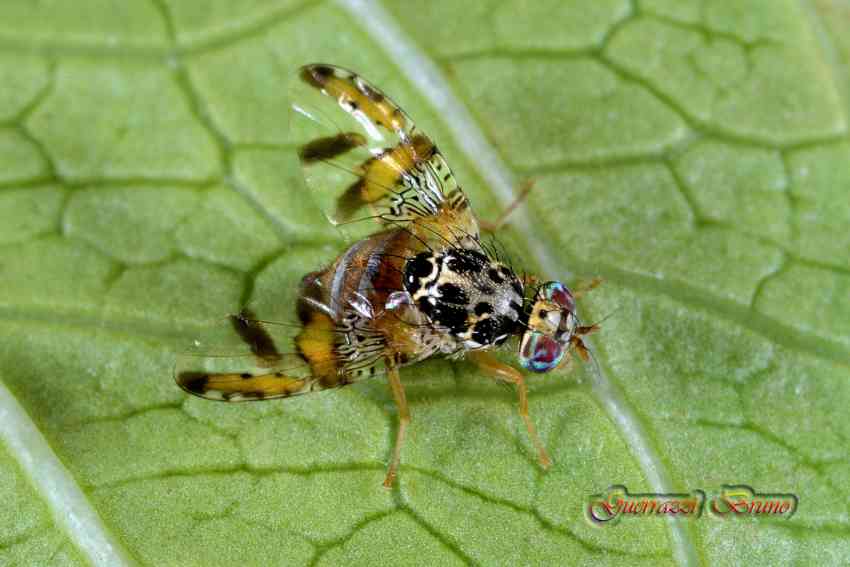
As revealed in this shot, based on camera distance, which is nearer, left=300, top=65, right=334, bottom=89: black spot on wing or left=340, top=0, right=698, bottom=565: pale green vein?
left=340, top=0, right=698, bottom=565: pale green vein

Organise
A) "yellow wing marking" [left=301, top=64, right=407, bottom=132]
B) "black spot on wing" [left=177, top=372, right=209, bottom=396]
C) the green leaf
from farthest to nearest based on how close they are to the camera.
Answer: "yellow wing marking" [left=301, top=64, right=407, bottom=132] → the green leaf → "black spot on wing" [left=177, top=372, right=209, bottom=396]

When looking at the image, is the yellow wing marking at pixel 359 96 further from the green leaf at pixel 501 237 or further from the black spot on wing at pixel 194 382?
the black spot on wing at pixel 194 382

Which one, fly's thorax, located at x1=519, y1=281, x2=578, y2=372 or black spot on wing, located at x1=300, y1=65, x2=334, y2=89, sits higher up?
black spot on wing, located at x1=300, y1=65, x2=334, y2=89

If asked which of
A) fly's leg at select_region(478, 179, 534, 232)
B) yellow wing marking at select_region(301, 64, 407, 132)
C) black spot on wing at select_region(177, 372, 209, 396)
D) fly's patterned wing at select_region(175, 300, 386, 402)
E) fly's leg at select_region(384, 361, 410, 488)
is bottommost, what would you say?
fly's leg at select_region(384, 361, 410, 488)

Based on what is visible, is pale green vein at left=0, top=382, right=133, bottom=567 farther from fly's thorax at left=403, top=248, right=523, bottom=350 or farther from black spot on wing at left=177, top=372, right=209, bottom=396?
fly's thorax at left=403, top=248, right=523, bottom=350

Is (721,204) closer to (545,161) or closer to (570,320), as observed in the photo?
(545,161)

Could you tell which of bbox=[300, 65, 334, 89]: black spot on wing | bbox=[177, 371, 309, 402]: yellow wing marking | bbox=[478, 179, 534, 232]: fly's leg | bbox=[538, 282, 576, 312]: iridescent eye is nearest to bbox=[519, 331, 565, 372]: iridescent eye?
bbox=[538, 282, 576, 312]: iridescent eye

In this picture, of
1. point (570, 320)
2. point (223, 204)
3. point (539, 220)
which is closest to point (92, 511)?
point (223, 204)
